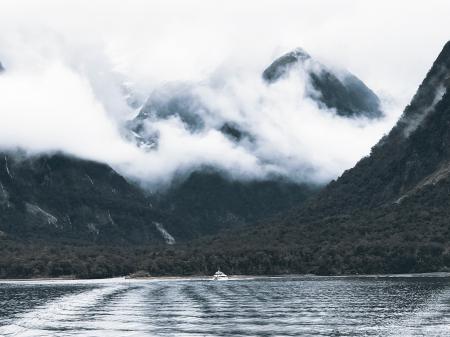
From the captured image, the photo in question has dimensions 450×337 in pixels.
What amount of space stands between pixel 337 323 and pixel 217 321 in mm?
24197

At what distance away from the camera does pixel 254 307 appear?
200 metres

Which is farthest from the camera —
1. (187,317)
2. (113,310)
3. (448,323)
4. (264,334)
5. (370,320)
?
(113,310)

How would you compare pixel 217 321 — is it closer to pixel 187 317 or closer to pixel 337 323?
pixel 187 317

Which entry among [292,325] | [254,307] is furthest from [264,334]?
[254,307]

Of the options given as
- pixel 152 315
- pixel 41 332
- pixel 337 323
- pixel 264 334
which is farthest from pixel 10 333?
pixel 337 323

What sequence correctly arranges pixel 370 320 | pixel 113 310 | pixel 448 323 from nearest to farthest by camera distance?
pixel 448 323 < pixel 370 320 < pixel 113 310

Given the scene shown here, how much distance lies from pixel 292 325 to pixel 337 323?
967cm

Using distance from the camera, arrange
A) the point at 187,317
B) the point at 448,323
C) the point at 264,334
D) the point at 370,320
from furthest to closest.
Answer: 1. the point at 187,317
2. the point at 370,320
3. the point at 448,323
4. the point at 264,334

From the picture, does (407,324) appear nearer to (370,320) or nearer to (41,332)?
(370,320)

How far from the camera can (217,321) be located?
166m

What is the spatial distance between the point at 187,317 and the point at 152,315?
9.89m

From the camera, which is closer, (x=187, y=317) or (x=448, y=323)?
(x=448, y=323)

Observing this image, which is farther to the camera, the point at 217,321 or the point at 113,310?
the point at 113,310

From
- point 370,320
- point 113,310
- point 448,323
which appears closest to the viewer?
point 448,323
